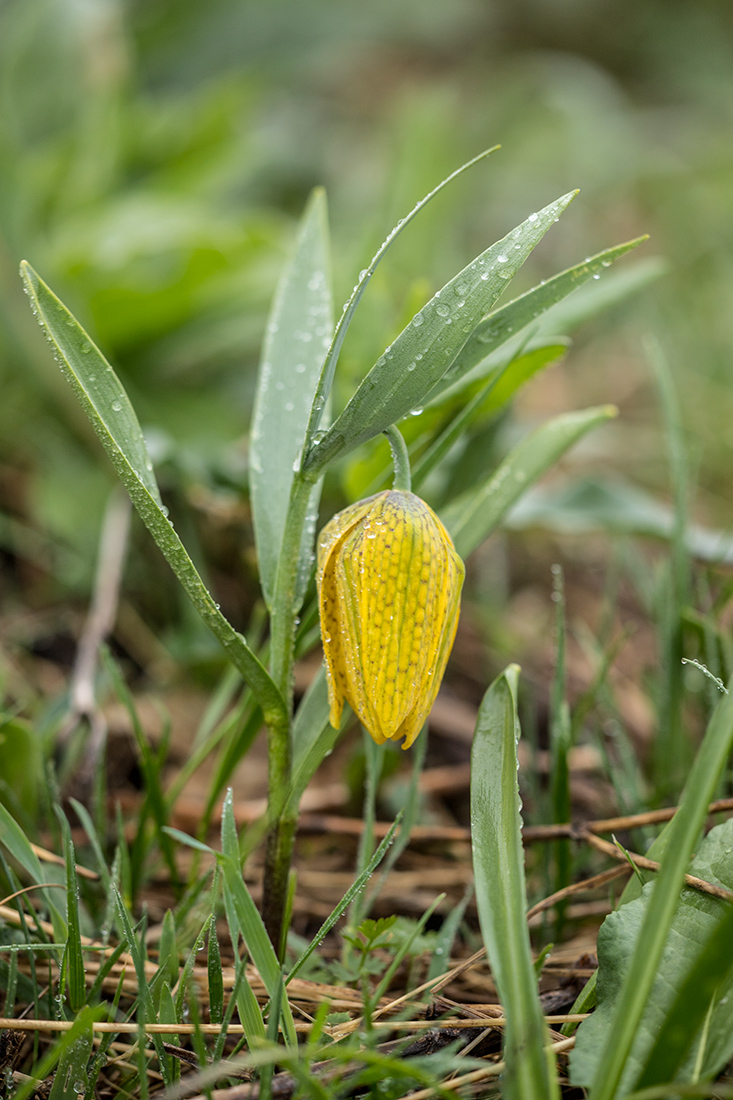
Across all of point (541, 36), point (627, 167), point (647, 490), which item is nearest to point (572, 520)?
point (647, 490)

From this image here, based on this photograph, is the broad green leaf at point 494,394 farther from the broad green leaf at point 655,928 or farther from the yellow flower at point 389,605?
the broad green leaf at point 655,928

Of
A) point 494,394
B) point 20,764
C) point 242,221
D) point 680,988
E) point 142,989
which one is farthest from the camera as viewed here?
point 242,221

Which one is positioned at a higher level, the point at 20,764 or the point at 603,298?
the point at 603,298

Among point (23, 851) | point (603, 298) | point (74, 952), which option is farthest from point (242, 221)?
point (74, 952)

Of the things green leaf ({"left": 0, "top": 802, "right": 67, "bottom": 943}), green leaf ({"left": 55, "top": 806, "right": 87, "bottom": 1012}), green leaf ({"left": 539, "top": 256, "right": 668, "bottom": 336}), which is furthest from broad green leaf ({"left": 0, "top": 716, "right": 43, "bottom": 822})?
green leaf ({"left": 539, "top": 256, "right": 668, "bottom": 336})

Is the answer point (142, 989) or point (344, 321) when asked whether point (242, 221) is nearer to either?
point (344, 321)
